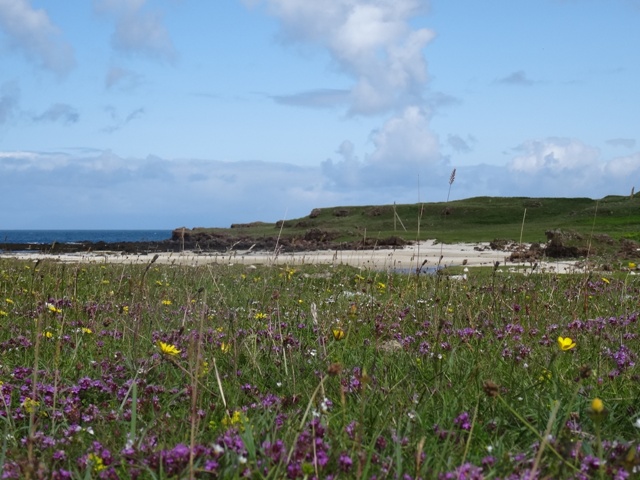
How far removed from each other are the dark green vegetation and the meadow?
116 feet

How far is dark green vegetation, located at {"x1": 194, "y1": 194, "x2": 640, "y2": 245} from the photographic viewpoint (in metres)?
45.5

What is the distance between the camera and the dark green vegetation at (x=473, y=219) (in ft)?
149

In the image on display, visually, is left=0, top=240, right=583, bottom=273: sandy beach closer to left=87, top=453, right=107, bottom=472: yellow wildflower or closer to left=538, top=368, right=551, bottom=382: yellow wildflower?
left=538, top=368, right=551, bottom=382: yellow wildflower

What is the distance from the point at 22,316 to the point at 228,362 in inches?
122

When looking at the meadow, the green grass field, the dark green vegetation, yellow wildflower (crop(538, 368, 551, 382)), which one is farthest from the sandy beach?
the dark green vegetation

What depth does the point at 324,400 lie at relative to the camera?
2965 mm

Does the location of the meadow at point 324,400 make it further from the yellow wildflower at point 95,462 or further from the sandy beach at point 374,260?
the sandy beach at point 374,260

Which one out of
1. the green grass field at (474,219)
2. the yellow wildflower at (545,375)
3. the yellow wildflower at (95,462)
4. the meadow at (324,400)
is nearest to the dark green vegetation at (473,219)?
the green grass field at (474,219)

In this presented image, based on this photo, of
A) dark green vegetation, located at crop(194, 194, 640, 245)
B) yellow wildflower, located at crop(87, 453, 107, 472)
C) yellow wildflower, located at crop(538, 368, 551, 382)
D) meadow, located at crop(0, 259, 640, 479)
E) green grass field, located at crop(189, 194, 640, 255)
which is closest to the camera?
meadow, located at crop(0, 259, 640, 479)

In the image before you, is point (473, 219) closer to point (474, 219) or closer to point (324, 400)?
point (474, 219)

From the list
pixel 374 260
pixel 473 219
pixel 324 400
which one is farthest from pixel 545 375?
pixel 473 219

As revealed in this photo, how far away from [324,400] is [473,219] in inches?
2235

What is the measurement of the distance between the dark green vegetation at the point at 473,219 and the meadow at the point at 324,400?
35479 millimetres

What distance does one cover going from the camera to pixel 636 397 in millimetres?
3646
